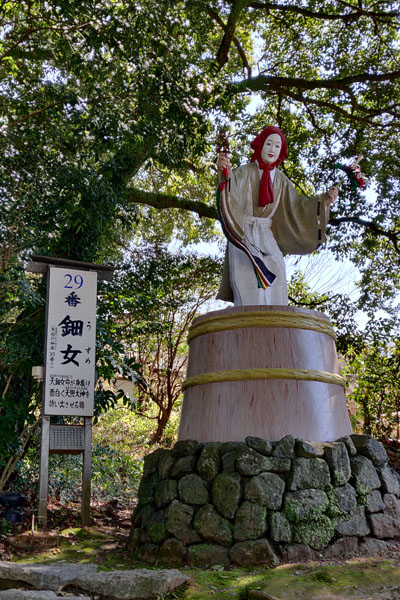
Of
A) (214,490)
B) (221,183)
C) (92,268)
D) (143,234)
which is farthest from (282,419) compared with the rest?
(143,234)

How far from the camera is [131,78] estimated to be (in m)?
6.47

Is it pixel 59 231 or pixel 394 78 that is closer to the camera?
pixel 59 231

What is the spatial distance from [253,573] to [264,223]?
10.8 feet

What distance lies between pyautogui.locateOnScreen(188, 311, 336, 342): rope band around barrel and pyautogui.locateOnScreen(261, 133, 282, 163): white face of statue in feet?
5.79

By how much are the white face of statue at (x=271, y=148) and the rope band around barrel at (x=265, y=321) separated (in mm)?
1764

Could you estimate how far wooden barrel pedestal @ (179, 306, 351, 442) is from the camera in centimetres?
449

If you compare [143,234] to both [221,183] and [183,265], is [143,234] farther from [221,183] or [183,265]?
[221,183]

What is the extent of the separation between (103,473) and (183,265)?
11.4ft

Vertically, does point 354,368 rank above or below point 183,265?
below

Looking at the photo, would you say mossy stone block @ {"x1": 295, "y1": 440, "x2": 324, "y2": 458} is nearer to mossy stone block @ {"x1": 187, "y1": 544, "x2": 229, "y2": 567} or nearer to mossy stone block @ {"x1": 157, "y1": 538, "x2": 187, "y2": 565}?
mossy stone block @ {"x1": 187, "y1": 544, "x2": 229, "y2": 567}

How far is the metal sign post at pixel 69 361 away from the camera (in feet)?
19.1

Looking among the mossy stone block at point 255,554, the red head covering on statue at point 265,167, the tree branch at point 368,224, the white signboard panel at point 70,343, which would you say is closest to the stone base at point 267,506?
the mossy stone block at point 255,554

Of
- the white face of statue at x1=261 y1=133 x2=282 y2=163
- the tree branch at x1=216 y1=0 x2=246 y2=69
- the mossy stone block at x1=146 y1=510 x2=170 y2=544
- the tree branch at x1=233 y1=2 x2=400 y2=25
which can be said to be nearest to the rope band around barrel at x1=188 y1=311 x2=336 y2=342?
the mossy stone block at x1=146 y1=510 x2=170 y2=544

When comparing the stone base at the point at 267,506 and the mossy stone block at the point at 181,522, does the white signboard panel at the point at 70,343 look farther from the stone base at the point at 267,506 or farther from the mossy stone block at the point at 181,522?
the mossy stone block at the point at 181,522
